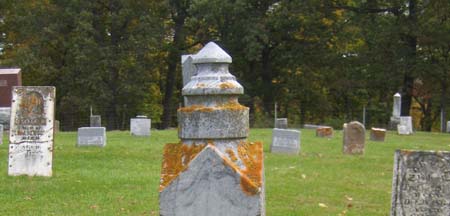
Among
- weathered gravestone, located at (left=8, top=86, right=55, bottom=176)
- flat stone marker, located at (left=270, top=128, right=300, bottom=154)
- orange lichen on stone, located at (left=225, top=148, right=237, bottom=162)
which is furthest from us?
flat stone marker, located at (left=270, top=128, right=300, bottom=154)

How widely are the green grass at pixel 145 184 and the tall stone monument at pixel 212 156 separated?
3979mm

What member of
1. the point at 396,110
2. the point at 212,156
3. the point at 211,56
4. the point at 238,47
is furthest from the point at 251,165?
the point at 238,47

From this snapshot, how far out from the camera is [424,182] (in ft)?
19.0

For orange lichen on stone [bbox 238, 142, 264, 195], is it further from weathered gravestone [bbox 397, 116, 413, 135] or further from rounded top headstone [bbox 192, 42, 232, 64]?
weathered gravestone [bbox 397, 116, 413, 135]

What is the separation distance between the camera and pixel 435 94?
128ft

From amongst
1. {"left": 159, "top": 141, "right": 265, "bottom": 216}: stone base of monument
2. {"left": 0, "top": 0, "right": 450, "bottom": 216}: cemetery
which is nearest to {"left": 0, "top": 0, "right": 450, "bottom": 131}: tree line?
{"left": 0, "top": 0, "right": 450, "bottom": 216}: cemetery

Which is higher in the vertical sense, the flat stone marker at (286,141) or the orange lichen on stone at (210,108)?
the orange lichen on stone at (210,108)

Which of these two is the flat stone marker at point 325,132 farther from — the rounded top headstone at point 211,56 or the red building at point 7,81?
the rounded top headstone at point 211,56

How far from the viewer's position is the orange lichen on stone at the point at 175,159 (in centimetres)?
485

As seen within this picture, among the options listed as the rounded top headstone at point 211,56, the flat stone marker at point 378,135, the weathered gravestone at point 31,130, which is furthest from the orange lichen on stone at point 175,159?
the flat stone marker at point 378,135

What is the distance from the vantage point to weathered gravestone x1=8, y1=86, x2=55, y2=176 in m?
11.7

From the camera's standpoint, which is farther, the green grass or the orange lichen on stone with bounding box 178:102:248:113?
the green grass

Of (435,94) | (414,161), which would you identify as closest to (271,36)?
(435,94)

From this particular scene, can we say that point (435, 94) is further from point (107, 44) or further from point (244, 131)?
point (244, 131)
